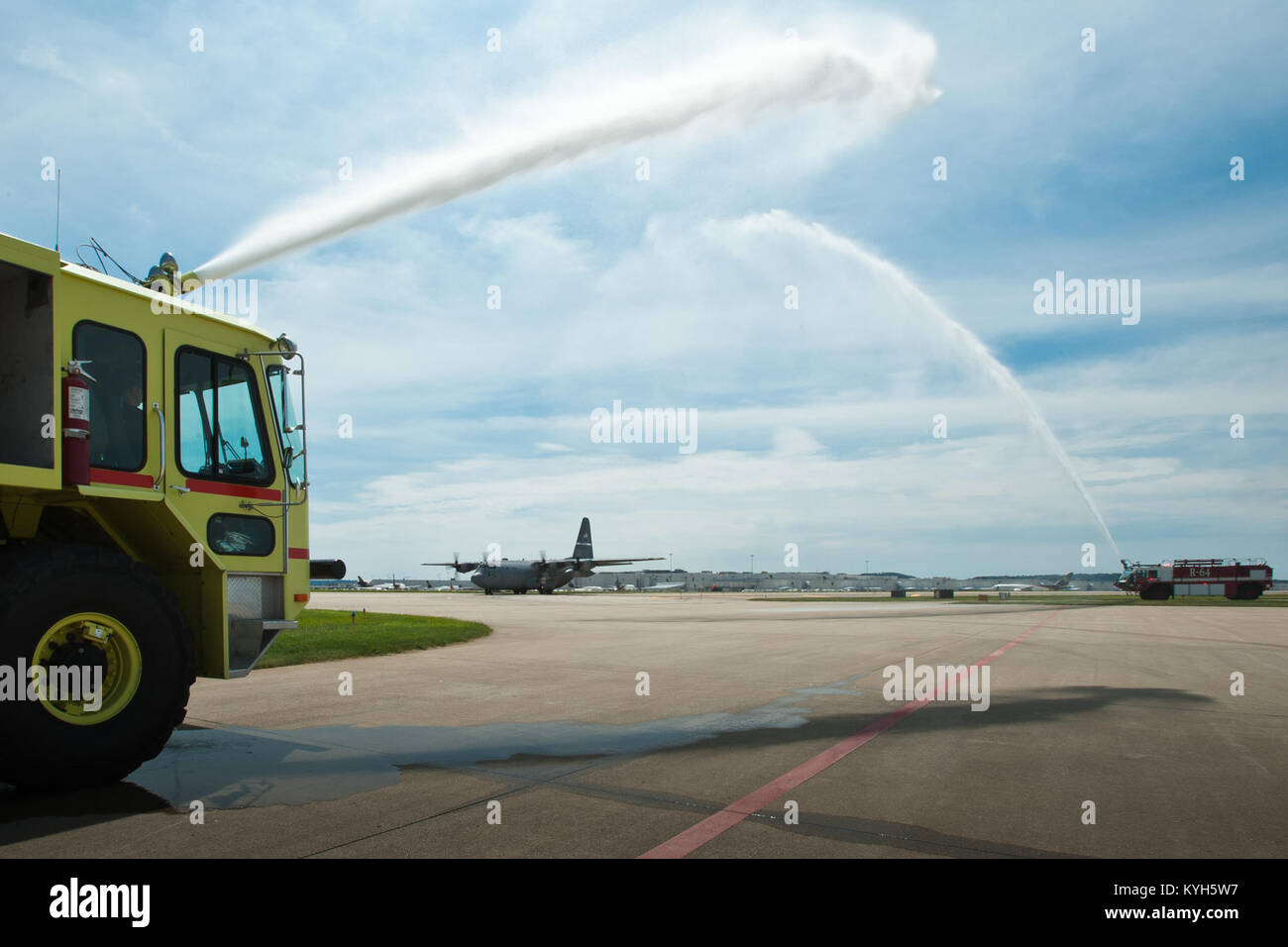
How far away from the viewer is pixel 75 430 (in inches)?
233

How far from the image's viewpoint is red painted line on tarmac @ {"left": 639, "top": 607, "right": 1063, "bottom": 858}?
4.94 metres

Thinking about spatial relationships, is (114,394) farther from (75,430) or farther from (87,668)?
(87,668)

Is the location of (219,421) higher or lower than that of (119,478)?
higher

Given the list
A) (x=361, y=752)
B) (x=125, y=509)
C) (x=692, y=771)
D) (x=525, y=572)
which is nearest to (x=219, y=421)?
(x=125, y=509)

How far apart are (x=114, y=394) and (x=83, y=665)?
204 centimetres

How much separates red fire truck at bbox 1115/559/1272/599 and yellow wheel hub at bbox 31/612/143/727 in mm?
67602

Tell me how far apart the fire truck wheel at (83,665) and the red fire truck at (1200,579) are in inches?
2654

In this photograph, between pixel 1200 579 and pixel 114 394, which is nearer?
pixel 114 394

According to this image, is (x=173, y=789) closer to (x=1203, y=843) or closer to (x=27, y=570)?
(x=27, y=570)

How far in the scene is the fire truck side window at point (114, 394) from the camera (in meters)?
6.35

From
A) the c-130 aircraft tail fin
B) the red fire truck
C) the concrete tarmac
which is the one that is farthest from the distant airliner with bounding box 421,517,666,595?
the concrete tarmac

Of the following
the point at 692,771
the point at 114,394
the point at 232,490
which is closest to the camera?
the point at 114,394
